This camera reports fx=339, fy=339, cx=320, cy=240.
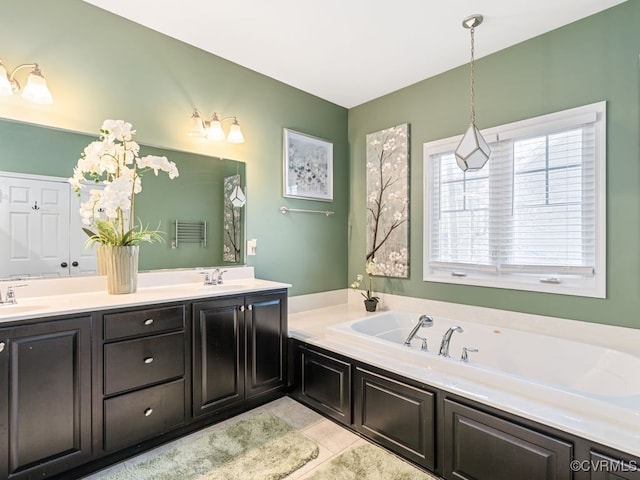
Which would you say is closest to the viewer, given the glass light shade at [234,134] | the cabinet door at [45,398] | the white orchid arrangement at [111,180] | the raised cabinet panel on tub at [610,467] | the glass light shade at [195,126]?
the raised cabinet panel on tub at [610,467]

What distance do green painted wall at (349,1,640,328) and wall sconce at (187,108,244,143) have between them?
1.50 m

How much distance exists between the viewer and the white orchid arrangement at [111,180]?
2008 millimetres

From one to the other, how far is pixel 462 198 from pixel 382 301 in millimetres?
1261

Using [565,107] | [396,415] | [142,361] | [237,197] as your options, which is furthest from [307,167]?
[396,415]

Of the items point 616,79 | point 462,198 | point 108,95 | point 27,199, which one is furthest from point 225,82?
point 616,79

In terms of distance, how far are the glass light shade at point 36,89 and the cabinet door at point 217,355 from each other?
1466 millimetres

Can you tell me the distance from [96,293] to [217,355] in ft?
2.78

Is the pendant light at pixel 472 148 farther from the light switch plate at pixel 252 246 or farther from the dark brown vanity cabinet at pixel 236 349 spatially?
the light switch plate at pixel 252 246

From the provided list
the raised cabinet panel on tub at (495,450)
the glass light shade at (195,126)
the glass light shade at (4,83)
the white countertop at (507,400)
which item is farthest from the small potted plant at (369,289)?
the glass light shade at (4,83)

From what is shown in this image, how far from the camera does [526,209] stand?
2.51 metres

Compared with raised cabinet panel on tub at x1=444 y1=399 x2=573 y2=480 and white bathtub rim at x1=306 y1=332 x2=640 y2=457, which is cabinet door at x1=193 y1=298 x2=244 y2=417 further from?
raised cabinet panel on tub at x1=444 y1=399 x2=573 y2=480

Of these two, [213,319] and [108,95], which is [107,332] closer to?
[213,319]

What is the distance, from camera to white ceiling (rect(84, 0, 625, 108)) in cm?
215

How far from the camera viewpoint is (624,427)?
1.30 m
